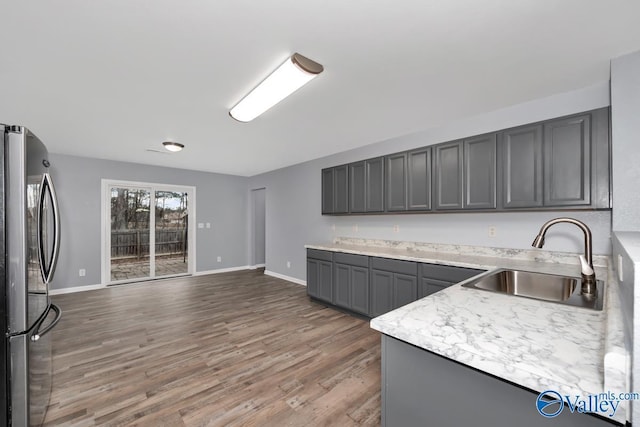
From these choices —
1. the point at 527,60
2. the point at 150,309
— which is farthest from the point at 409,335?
the point at 150,309

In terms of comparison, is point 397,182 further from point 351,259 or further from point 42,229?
point 42,229

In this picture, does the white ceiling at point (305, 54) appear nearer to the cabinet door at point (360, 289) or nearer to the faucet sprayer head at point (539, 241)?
the faucet sprayer head at point (539, 241)

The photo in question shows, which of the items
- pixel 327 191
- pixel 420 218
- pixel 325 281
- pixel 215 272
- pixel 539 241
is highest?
pixel 327 191

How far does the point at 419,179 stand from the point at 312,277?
2.12 meters

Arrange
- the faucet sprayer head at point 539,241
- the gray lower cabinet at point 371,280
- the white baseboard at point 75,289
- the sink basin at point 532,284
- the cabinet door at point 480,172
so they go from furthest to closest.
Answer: the white baseboard at point 75,289 < the gray lower cabinet at point 371,280 < the cabinet door at point 480,172 < the sink basin at point 532,284 < the faucet sprayer head at point 539,241

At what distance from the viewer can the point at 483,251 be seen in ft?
9.66

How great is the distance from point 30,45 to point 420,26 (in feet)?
8.07

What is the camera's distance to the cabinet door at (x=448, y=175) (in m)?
2.85

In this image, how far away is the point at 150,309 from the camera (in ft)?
12.6

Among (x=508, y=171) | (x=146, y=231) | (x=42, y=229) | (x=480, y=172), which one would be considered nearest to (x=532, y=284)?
(x=508, y=171)

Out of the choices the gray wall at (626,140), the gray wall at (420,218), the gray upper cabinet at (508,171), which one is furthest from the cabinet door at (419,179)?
the gray wall at (626,140)

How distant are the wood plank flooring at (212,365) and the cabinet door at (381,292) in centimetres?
29

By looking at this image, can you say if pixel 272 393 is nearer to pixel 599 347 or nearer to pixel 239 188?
pixel 599 347

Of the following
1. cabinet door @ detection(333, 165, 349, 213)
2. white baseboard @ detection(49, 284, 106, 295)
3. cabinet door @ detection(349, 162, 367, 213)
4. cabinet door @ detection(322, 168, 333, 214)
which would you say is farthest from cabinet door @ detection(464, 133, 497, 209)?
white baseboard @ detection(49, 284, 106, 295)
